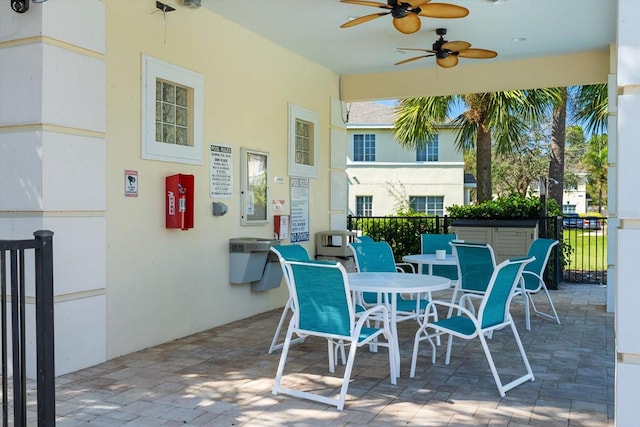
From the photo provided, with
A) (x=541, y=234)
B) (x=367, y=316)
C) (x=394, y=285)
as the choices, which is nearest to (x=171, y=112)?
(x=394, y=285)

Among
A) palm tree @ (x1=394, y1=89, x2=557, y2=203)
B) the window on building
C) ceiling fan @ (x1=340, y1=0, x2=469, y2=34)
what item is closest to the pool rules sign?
the window on building

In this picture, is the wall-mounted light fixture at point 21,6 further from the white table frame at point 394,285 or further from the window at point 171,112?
the white table frame at point 394,285

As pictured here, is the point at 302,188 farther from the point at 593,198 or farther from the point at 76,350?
the point at 593,198

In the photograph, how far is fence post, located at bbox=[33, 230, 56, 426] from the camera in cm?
267

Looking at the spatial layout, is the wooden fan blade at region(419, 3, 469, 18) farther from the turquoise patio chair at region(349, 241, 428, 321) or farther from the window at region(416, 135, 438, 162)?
the window at region(416, 135, 438, 162)

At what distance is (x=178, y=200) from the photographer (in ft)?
17.4

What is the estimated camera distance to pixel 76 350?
442 centimetres

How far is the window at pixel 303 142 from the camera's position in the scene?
24.3ft

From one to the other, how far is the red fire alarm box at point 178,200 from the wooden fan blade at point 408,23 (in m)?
2.22

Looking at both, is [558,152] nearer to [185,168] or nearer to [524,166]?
[185,168]

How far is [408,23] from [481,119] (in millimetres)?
6636

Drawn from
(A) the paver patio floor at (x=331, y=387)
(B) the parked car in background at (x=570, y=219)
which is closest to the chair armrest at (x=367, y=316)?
(A) the paver patio floor at (x=331, y=387)

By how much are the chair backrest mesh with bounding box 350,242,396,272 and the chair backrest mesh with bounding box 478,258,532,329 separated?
1490mm

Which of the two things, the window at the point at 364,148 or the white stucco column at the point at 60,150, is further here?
the window at the point at 364,148
